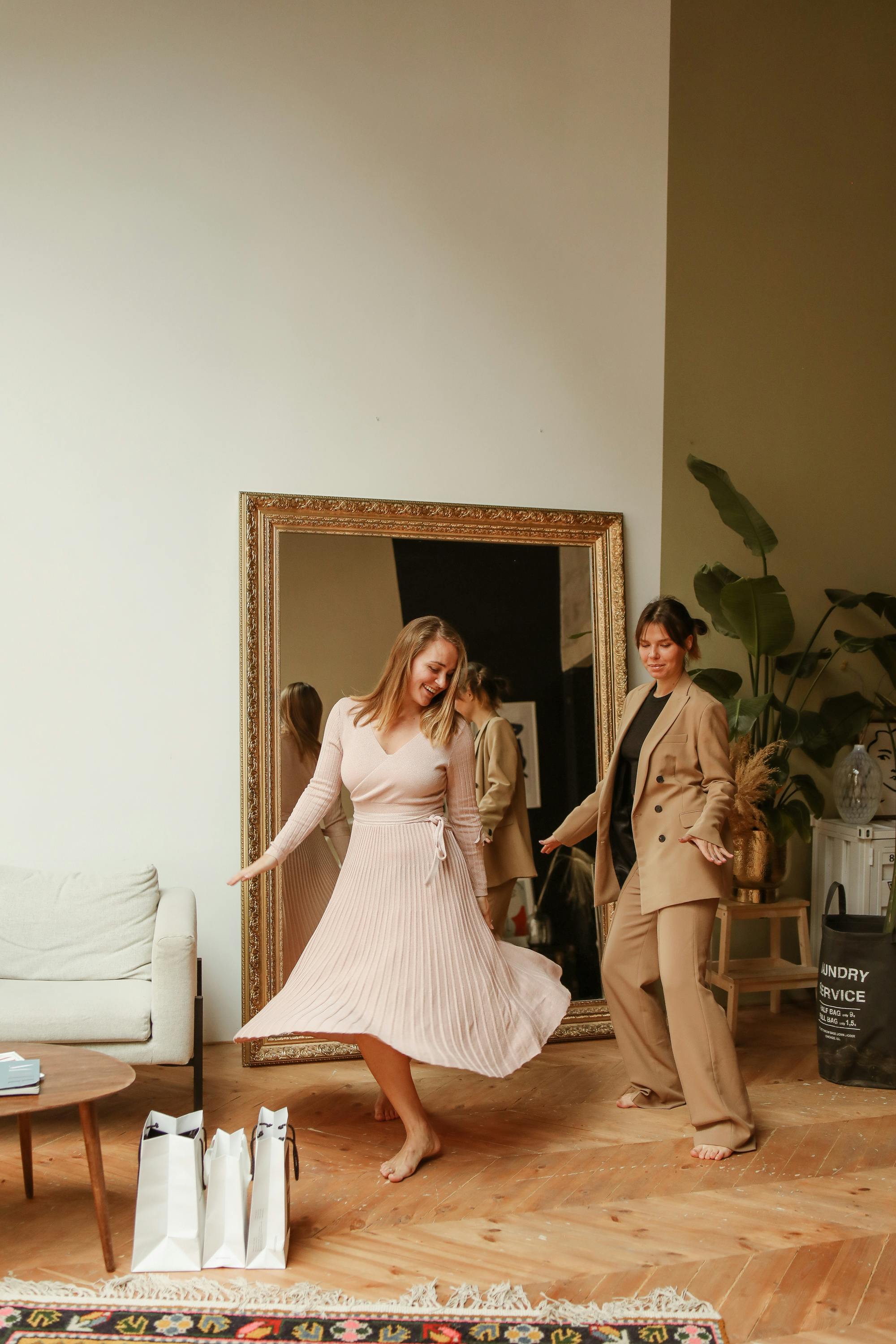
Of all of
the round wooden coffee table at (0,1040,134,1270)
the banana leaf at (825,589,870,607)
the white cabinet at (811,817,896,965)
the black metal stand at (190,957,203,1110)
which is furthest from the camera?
the banana leaf at (825,589,870,607)

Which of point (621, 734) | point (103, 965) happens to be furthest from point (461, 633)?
point (103, 965)

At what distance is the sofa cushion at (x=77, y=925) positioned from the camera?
3.90 metres

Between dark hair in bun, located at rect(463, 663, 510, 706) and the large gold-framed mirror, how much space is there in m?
0.04

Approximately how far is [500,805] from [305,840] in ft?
2.79

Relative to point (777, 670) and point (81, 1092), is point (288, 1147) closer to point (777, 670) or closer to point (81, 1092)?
point (81, 1092)

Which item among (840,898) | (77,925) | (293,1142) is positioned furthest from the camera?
(840,898)

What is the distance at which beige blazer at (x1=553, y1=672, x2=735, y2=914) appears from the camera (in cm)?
370

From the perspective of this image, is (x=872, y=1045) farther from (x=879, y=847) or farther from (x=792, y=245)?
(x=792, y=245)

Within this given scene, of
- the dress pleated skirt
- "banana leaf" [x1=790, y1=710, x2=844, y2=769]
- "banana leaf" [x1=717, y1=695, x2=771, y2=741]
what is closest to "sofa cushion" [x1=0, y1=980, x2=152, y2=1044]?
the dress pleated skirt

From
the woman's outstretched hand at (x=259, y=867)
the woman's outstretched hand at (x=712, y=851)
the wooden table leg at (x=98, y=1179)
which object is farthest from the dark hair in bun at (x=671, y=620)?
the wooden table leg at (x=98, y=1179)

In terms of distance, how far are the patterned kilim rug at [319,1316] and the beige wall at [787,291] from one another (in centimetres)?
325

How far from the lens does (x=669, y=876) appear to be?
3.73 metres

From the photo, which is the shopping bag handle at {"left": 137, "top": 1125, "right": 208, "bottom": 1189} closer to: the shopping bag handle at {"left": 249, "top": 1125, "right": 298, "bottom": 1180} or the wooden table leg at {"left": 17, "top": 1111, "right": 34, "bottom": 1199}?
the shopping bag handle at {"left": 249, "top": 1125, "right": 298, "bottom": 1180}

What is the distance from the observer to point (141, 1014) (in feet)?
11.9
